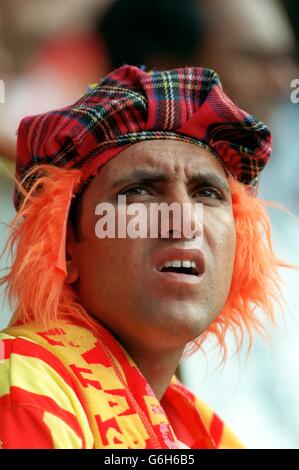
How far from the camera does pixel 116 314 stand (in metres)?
1.43

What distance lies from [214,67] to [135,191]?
1.32 metres

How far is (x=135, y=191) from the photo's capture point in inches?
59.1

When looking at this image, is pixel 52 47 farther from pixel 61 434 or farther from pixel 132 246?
pixel 61 434

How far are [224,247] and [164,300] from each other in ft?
0.69

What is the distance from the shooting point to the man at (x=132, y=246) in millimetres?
1318

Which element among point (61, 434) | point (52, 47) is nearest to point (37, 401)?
point (61, 434)

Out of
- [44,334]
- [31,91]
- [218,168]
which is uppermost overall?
[31,91]

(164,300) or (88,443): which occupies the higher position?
(164,300)

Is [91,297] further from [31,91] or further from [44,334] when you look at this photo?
[31,91]

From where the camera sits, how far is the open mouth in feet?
4.59

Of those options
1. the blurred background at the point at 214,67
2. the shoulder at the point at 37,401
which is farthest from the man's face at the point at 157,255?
the blurred background at the point at 214,67

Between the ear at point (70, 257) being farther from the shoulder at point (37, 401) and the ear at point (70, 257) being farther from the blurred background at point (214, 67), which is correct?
the blurred background at point (214, 67)

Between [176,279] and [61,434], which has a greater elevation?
[176,279]
